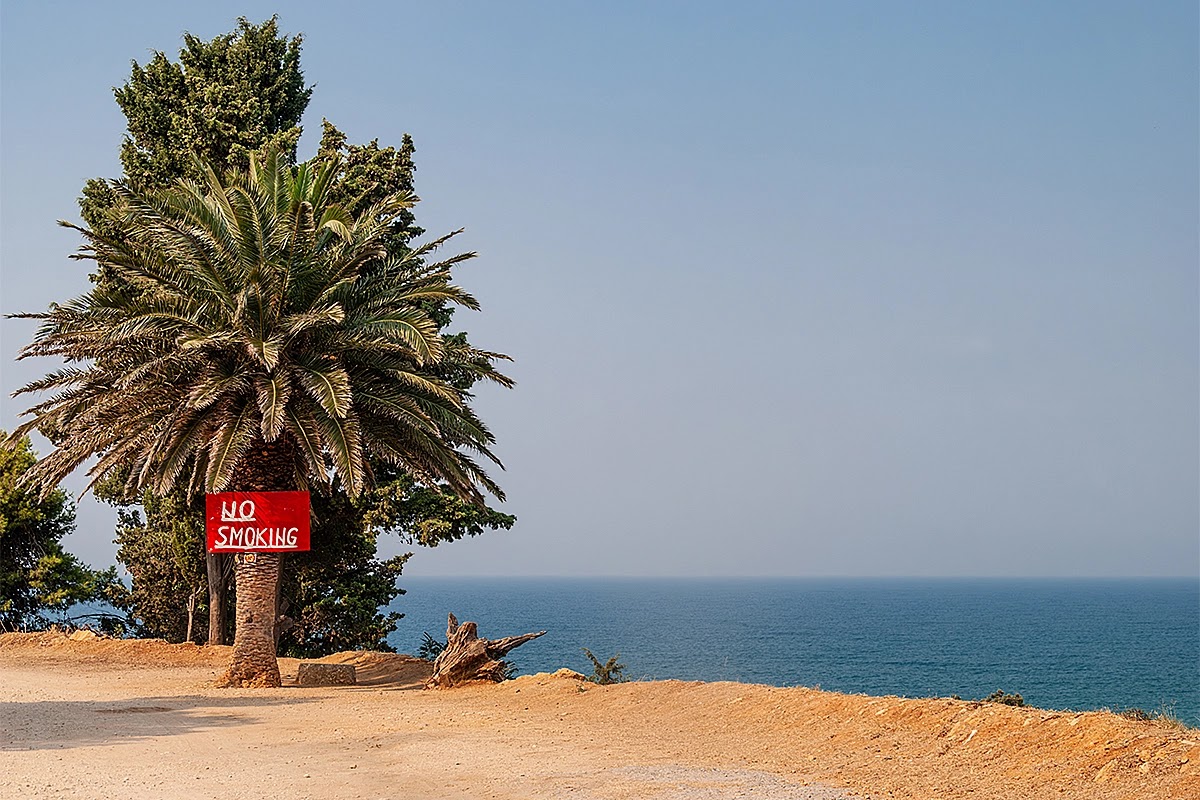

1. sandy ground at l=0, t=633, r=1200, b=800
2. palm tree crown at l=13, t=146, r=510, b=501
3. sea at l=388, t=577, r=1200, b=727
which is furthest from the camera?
sea at l=388, t=577, r=1200, b=727

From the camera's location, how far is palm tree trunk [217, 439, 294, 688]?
20141 mm

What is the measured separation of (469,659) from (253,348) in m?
6.29

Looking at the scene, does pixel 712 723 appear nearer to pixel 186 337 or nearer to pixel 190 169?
pixel 186 337

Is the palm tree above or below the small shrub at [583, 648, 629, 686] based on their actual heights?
above

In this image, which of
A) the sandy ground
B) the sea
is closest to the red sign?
the sandy ground

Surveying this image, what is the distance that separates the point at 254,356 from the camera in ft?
63.5

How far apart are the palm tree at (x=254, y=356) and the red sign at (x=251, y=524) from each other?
468 millimetres

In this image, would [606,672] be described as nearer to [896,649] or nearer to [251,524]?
[251,524]

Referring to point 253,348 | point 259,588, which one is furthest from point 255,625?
point 253,348

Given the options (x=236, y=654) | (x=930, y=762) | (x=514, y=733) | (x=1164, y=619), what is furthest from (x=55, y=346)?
(x=1164, y=619)

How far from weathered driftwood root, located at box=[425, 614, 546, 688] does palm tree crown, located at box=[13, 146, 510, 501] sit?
2.94 meters

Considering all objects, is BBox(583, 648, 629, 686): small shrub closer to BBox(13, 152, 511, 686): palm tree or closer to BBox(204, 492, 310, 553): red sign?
BBox(13, 152, 511, 686): palm tree

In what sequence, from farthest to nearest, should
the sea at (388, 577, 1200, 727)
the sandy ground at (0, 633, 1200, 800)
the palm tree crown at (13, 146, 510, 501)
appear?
the sea at (388, 577, 1200, 727), the palm tree crown at (13, 146, 510, 501), the sandy ground at (0, 633, 1200, 800)

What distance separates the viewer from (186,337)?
18859 mm
